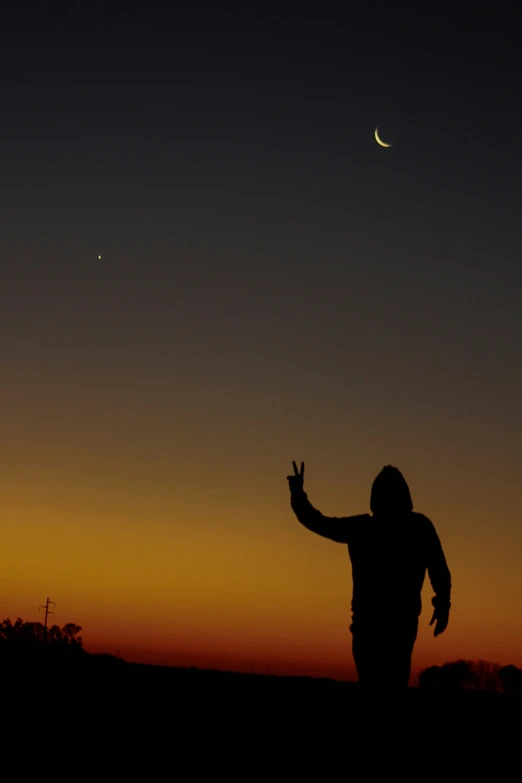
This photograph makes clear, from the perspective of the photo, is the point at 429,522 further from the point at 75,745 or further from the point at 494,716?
the point at 75,745

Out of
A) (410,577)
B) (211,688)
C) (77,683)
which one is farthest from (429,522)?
(77,683)

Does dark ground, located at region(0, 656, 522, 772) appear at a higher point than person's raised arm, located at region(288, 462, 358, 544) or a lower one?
lower

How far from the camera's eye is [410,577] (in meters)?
7.26

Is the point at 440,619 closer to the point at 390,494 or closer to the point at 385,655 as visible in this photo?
the point at 385,655

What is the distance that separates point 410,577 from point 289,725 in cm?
207

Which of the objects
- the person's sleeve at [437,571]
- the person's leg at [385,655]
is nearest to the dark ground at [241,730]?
the person's leg at [385,655]

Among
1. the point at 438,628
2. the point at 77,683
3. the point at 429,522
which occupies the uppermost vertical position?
the point at 429,522

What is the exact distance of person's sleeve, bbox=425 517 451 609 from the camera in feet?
24.1

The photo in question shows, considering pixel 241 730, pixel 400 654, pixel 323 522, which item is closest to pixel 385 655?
pixel 400 654

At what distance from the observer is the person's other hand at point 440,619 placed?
7.32 metres

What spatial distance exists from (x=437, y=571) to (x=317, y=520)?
1.00 m

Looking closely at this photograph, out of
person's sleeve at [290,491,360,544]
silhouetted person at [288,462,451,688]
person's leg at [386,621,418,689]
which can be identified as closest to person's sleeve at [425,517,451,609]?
silhouetted person at [288,462,451,688]

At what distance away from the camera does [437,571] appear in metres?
7.38

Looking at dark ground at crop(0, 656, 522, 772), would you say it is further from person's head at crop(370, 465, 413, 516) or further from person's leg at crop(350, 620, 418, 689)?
person's head at crop(370, 465, 413, 516)
